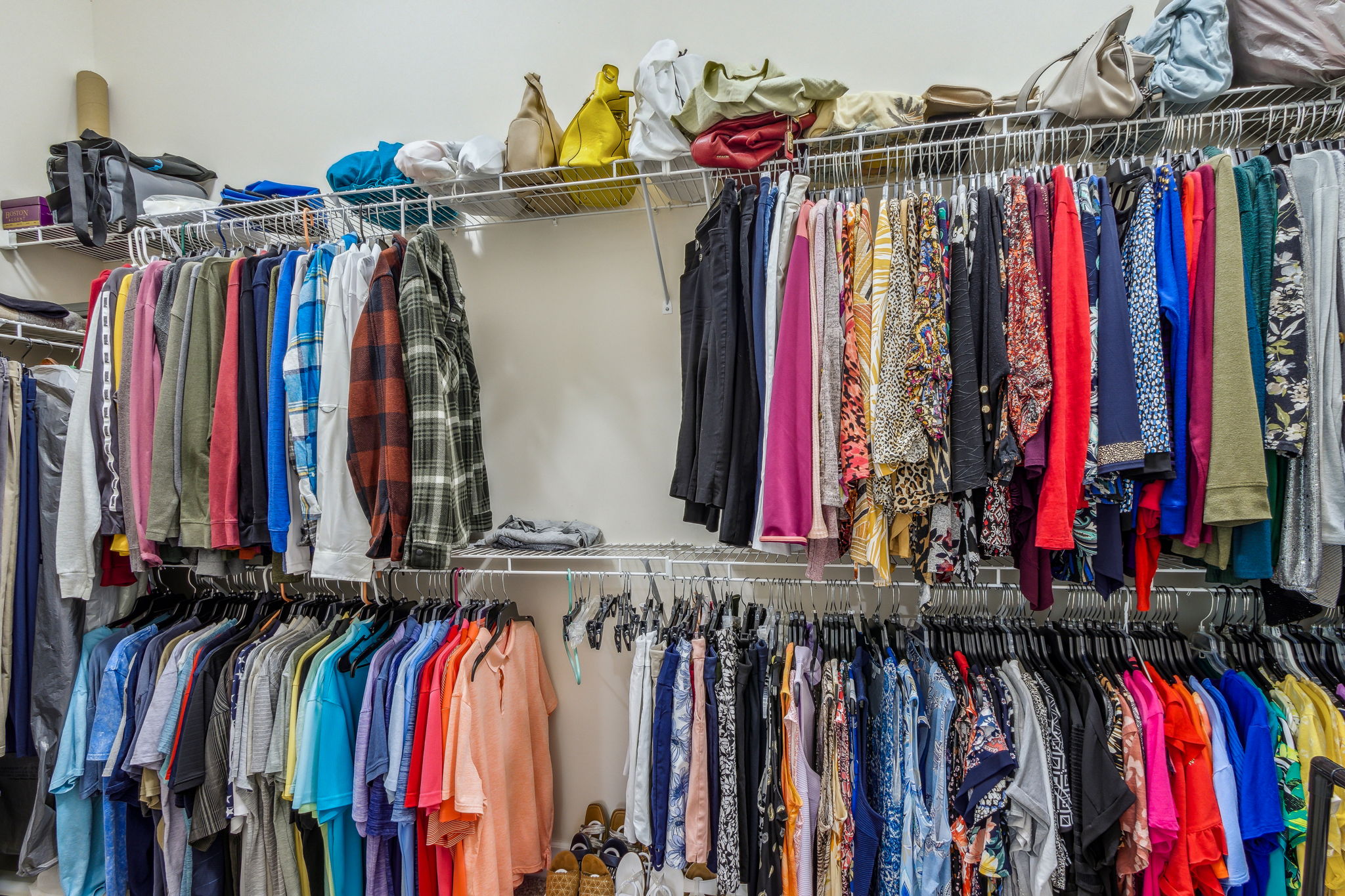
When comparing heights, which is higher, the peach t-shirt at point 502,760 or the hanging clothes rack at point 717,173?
the hanging clothes rack at point 717,173

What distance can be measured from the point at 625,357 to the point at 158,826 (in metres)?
2.04

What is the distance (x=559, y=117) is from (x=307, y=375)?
4.25ft

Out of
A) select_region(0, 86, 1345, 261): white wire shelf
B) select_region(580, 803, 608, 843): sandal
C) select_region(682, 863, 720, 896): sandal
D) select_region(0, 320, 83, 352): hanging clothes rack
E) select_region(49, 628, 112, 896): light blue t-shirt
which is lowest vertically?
select_region(682, 863, 720, 896): sandal

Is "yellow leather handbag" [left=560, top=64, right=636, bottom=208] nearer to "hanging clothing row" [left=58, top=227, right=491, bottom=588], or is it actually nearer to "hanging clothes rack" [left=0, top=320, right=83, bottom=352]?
"hanging clothing row" [left=58, top=227, right=491, bottom=588]

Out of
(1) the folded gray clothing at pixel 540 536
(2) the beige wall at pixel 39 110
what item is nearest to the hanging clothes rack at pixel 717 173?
(2) the beige wall at pixel 39 110

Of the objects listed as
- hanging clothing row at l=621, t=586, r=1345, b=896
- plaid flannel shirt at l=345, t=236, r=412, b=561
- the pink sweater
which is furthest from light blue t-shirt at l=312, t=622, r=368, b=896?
the pink sweater

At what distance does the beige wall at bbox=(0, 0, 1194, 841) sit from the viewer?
6.76ft

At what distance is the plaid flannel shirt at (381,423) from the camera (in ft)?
5.29

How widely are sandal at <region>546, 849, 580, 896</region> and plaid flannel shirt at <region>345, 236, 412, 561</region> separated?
120 centimetres

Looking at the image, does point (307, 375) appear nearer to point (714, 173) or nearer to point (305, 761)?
point (305, 761)

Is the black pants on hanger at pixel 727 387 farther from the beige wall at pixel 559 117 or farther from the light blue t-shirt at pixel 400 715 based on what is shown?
the light blue t-shirt at pixel 400 715

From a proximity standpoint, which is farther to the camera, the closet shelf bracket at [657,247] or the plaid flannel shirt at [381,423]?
the closet shelf bracket at [657,247]

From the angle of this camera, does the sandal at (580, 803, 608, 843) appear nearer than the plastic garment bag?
No

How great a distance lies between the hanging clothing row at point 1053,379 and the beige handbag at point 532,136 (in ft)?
2.41
